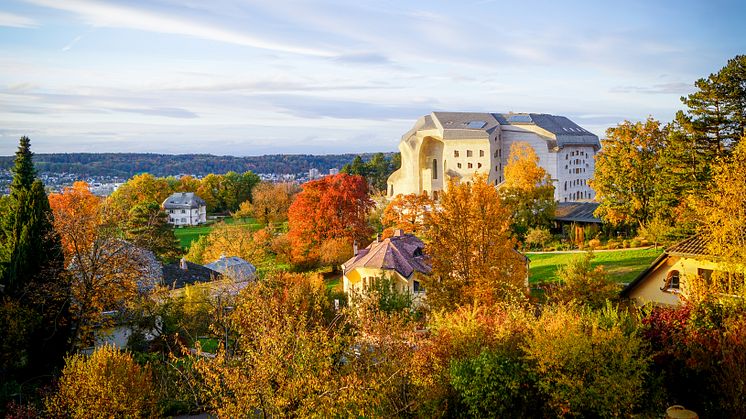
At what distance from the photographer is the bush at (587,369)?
1250cm

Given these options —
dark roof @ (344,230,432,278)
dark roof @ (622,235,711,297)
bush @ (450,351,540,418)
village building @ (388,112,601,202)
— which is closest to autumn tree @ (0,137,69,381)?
bush @ (450,351,540,418)

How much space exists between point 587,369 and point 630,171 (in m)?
25.8

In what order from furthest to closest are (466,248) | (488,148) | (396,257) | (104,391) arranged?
(488,148), (396,257), (466,248), (104,391)

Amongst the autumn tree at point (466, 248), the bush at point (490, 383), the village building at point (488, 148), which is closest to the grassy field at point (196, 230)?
the village building at point (488, 148)

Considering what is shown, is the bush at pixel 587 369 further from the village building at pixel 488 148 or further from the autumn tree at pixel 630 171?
the village building at pixel 488 148

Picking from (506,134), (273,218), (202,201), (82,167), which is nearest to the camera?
(273,218)

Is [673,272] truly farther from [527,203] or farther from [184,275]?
[184,275]

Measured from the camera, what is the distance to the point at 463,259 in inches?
762

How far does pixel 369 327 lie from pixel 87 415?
6.49m

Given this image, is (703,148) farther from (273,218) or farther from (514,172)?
(273,218)

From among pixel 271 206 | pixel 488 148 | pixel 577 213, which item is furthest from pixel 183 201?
pixel 577 213

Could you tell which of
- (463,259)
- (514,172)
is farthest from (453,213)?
(514,172)

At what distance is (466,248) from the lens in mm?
19391

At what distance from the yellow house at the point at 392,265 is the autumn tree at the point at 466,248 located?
26.4 feet
